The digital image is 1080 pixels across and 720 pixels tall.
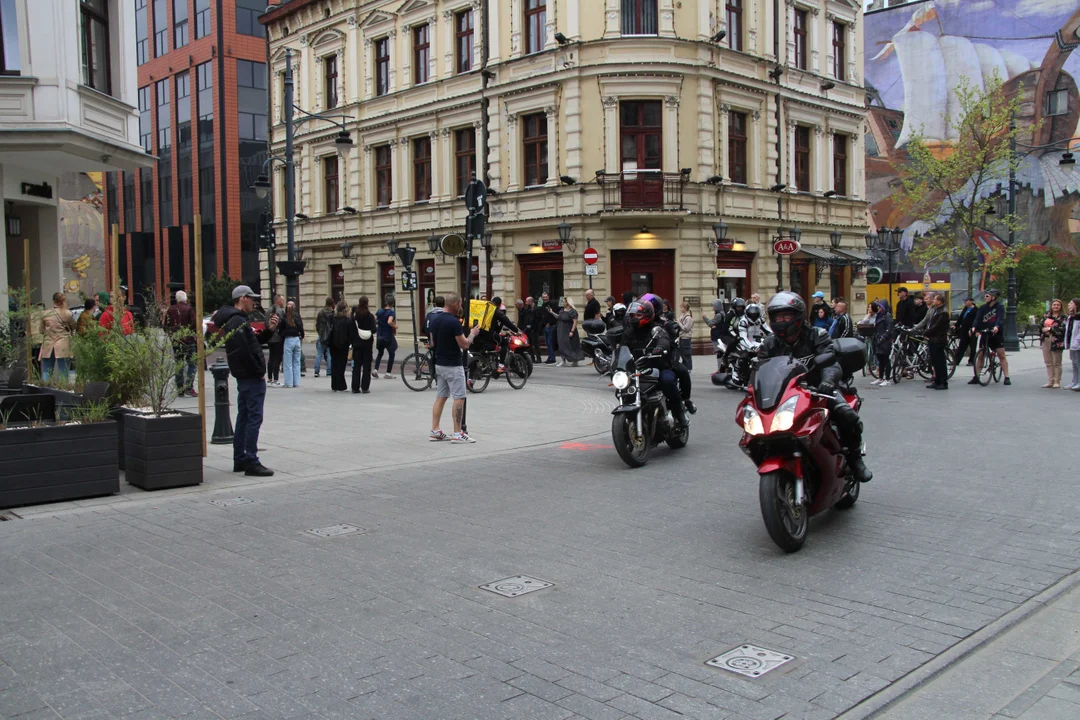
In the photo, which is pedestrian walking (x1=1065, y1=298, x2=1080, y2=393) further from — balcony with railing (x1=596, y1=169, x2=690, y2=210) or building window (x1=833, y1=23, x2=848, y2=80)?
building window (x1=833, y1=23, x2=848, y2=80)

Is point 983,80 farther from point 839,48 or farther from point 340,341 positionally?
point 340,341

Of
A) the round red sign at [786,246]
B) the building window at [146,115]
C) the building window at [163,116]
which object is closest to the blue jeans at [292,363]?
the round red sign at [786,246]

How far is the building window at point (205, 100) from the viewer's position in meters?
54.8

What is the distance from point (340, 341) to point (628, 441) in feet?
30.6

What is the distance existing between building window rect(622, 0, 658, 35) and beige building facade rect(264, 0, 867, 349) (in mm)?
41

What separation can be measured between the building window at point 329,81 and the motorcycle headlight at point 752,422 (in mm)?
34323

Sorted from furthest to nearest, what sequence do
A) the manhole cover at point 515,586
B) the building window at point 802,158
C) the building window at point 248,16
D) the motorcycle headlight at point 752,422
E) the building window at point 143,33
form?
the building window at point 143,33 → the building window at point 248,16 → the building window at point 802,158 → the motorcycle headlight at point 752,422 → the manhole cover at point 515,586

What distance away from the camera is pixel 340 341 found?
1750cm

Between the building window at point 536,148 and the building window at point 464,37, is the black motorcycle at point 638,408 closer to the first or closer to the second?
the building window at point 536,148

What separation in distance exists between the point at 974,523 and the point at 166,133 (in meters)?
60.3

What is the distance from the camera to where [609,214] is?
1085 inches

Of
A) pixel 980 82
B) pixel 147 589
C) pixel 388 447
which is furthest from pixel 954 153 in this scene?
pixel 980 82

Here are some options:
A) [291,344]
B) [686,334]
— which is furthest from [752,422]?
[686,334]

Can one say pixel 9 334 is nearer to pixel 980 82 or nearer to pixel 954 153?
pixel 954 153
